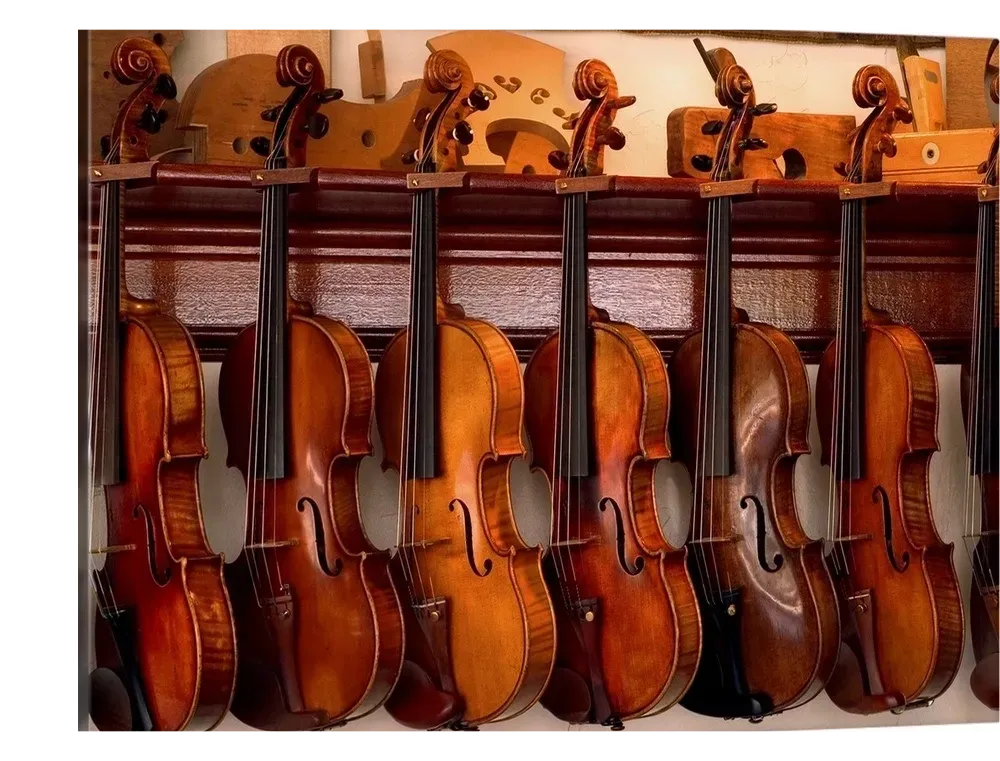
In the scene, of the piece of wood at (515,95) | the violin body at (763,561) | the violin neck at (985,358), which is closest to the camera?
the violin body at (763,561)

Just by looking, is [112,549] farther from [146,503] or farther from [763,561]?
[763,561]

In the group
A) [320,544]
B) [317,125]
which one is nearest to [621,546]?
[320,544]

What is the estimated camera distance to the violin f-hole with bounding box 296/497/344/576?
6.56 ft

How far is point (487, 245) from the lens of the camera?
7.59 feet

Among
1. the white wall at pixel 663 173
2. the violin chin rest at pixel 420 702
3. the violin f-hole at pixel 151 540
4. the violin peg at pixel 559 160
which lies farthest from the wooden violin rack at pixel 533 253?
the violin chin rest at pixel 420 702

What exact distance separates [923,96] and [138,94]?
145 centimetres

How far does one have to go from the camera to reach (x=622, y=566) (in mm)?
2078

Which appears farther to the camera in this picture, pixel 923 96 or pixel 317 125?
pixel 923 96

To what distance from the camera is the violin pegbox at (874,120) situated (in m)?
2.20

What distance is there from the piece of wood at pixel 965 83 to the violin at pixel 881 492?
34cm

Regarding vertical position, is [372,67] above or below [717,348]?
above

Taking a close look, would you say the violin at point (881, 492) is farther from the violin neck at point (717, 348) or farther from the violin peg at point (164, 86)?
the violin peg at point (164, 86)

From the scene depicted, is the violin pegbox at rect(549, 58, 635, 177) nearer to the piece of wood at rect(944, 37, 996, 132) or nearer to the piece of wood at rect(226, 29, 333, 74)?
the piece of wood at rect(226, 29, 333, 74)
